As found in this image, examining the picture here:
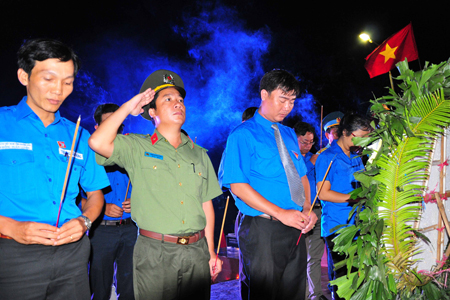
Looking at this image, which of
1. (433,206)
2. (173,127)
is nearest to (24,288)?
(173,127)

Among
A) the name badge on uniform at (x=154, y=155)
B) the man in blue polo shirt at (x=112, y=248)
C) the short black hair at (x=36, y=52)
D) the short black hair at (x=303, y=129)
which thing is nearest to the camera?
the short black hair at (x=36, y=52)

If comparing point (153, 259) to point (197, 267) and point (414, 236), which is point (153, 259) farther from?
point (414, 236)

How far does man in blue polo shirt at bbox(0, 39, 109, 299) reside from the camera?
4.69 feet

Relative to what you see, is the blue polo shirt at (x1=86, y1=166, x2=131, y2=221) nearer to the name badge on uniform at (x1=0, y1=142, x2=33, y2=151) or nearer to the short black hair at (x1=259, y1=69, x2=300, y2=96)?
the name badge on uniform at (x1=0, y1=142, x2=33, y2=151)

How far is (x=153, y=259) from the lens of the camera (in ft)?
6.06

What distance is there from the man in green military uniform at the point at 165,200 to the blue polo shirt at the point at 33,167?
182 mm

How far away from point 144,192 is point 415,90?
4.93ft

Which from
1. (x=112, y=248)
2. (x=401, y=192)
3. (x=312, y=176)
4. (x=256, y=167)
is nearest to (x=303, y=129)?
(x=312, y=176)

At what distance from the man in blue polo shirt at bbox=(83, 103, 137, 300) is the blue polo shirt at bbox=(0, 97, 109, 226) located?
4.20ft

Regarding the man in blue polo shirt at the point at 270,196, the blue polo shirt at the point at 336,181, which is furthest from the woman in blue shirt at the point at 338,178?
the man in blue polo shirt at the point at 270,196

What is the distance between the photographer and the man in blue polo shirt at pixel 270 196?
221 centimetres

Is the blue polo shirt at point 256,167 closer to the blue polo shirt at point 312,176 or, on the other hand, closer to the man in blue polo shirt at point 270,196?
the man in blue polo shirt at point 270,196

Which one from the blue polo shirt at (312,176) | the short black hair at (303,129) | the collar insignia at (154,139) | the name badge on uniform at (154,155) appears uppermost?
the short black hair at (303,129)

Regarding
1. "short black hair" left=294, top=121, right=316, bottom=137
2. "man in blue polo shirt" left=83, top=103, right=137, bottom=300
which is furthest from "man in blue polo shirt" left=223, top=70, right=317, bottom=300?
"short black hair" left=294, top=121, right=316, bottom=137
